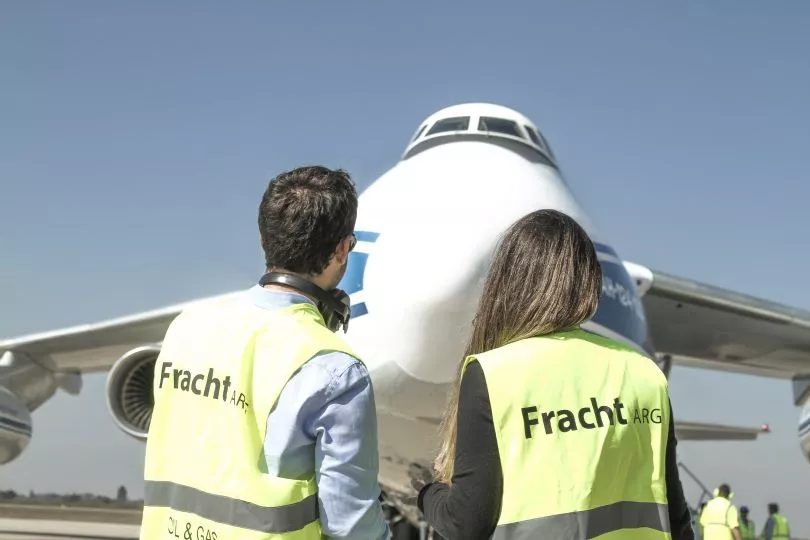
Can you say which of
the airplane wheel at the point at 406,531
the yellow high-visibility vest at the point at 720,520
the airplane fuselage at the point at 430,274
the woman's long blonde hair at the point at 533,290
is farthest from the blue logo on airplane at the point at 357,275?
the yellow high-visibility vest at the point at 720,520

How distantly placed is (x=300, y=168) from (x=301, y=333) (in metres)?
0.39

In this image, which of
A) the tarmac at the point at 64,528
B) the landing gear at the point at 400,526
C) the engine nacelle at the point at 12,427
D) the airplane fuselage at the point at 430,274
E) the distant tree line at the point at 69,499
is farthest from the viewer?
the distant tree line at the point at 69,499

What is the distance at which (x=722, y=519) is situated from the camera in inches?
421

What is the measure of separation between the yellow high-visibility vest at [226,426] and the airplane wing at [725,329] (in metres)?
6.80

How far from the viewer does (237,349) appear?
1.68 meters

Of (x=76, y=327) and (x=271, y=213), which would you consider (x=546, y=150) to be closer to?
(x=271, y=213)

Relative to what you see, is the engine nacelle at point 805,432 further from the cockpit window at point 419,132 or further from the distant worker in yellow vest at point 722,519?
the cockpit window at point 419,132

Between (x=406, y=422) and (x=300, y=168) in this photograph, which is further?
(x=406, y=422)

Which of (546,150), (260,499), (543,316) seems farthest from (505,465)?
(546,150)

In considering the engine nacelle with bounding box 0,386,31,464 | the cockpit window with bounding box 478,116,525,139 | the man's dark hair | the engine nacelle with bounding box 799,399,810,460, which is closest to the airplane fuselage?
the cockpit window with bounding box 478,116,525,139

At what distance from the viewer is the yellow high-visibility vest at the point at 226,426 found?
1.56 m

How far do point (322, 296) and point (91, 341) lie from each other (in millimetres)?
8168

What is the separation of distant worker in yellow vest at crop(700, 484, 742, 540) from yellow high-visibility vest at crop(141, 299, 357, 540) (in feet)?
33.6

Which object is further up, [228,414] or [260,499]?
[228,414]
